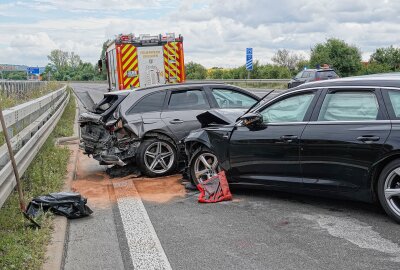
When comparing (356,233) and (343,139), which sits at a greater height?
(343,139)

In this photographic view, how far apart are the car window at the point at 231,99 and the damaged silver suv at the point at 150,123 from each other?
17mm

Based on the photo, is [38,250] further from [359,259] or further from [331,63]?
[331,63]

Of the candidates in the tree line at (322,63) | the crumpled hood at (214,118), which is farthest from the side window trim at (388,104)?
the tree line at (322,63)

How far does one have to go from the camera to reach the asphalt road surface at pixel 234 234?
4551mm

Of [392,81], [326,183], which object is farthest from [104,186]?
[392,81]

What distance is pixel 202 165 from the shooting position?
294 inches

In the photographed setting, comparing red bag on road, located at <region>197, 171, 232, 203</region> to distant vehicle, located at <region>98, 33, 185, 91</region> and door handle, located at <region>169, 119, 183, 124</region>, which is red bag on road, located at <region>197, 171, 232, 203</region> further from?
distant vehicle, located at <region>98, 33, 185, 91</region>

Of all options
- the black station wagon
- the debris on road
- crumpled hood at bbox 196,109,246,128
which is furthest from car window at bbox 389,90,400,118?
the debris on road

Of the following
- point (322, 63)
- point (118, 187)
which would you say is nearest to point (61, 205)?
point (118, 187)

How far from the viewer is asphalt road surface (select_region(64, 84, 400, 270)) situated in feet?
14.9

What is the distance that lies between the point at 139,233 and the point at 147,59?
40.5ft

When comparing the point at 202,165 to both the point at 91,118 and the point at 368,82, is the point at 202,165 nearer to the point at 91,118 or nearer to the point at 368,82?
the point at 91,118

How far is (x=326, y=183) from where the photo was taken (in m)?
5.79

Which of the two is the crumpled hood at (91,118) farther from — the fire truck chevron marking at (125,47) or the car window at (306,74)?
the car window at (306,74)
